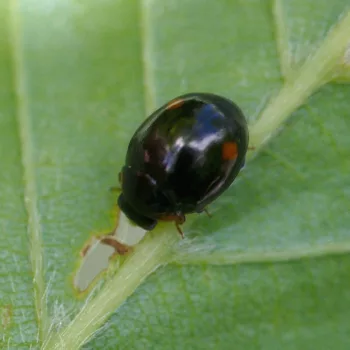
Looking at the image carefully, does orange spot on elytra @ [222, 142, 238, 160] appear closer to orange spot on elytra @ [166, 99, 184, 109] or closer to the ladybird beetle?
the ladybird beetle

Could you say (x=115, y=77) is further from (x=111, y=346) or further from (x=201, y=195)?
(x=111, y=346)

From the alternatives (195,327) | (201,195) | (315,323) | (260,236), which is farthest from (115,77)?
(315,323)

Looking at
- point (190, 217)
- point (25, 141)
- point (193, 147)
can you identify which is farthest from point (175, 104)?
point (25, 141)

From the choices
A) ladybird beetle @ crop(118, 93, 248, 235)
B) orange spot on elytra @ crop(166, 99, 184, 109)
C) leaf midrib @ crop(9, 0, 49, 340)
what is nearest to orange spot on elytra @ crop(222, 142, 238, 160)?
ladybird beetle @ crop(118, 93, 248, 235)

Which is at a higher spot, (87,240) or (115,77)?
(115,77)

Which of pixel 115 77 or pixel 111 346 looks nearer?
pixel 111 346

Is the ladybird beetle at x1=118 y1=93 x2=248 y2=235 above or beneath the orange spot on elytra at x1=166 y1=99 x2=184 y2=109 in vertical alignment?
beneath

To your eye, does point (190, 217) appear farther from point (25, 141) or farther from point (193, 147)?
point (25, 141)
